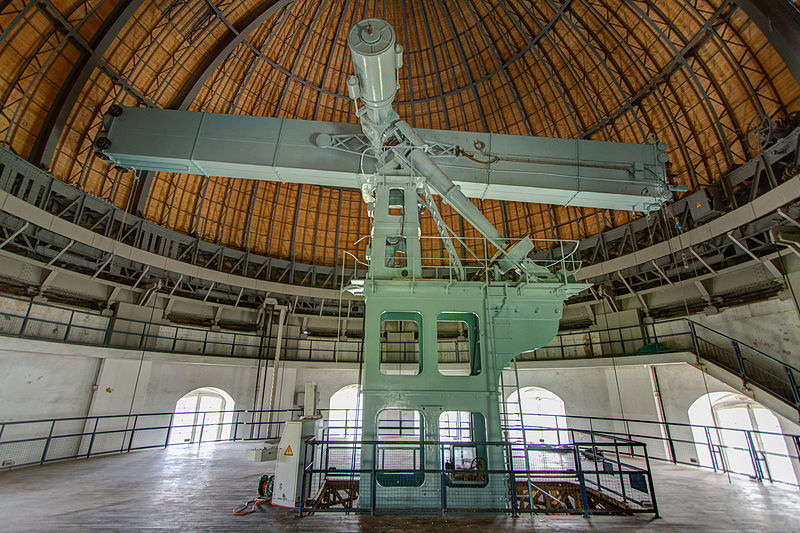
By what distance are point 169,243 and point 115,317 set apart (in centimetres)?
457

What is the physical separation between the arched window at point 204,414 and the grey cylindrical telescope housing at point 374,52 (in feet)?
69.3

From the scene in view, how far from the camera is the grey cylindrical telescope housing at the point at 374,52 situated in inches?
323

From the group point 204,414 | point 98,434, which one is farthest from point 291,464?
point 204,414

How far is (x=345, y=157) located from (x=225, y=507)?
374 inches

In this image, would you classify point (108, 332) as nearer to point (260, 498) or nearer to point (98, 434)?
point (98, 434)

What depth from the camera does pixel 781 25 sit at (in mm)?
11242

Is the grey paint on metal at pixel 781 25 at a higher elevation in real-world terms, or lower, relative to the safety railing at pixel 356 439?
higher

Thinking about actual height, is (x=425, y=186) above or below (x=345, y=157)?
below

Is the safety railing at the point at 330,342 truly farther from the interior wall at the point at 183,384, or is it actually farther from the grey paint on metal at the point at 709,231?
the grey paint on metal at the point at 709,231

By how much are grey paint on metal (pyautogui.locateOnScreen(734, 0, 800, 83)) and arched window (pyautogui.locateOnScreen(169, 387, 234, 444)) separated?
29430mm

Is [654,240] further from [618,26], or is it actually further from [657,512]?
[657,512]

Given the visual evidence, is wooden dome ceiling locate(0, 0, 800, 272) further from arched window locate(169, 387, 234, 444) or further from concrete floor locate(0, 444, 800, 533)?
concrete floor locate(0, 444, 800, 533)

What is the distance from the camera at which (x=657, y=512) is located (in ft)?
24.6

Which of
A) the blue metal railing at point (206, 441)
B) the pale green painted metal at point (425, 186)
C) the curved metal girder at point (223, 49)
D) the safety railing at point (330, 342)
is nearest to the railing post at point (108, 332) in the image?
the safety railing at point (330, 342)
